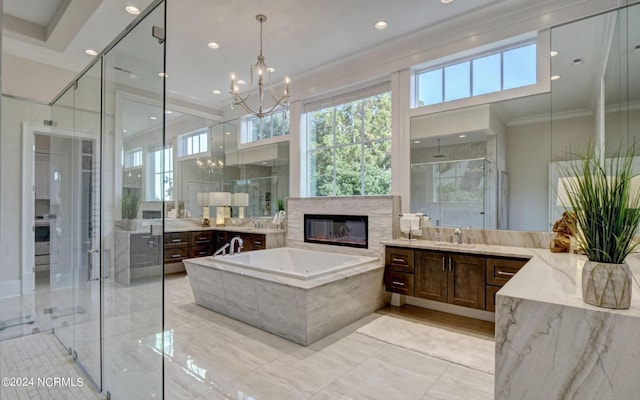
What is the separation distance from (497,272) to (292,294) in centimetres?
206

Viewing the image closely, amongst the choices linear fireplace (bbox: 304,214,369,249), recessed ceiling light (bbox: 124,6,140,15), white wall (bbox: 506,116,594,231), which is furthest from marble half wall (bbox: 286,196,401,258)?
recessed ceiling light (bbox: 124,6,140,15)

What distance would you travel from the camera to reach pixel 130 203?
2.37 metres

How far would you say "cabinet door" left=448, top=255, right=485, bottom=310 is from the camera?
322 centimetres

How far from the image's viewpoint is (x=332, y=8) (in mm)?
3561

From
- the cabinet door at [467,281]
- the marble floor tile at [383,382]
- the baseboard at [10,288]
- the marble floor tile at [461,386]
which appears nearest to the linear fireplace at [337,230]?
the cabinet door at [467,281]

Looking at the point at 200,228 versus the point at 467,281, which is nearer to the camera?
the point at 467,281

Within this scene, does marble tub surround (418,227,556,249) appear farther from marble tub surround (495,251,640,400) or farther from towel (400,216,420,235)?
marble tub surround (495,251,640,400)

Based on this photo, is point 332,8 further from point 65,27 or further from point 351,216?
point 65,27

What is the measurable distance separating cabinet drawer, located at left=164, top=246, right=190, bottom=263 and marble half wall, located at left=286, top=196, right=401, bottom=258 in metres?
2.01

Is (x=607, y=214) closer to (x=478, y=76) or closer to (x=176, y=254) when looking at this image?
(x=478, y=76)

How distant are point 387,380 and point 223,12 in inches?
161

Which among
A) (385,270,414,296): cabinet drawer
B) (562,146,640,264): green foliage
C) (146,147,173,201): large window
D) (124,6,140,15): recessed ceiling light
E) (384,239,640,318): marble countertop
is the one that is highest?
(124,6,140,15): recessed ceiling light

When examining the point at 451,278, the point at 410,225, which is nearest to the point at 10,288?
the point at 410,225

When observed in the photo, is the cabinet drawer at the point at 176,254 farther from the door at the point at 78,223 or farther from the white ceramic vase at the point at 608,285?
the white ceramic vase at the point at 608,285
